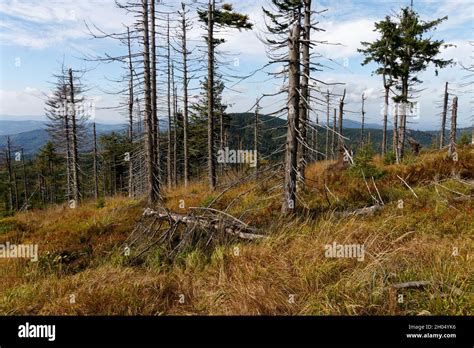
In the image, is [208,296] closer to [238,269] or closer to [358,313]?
[238,269]

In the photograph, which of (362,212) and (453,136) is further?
(453,136)

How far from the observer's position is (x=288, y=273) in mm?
4316

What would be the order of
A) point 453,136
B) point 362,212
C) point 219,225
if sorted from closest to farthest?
point 219,225
point 362,212
point 453,136

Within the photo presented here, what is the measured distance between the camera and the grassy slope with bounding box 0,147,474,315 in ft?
12.0

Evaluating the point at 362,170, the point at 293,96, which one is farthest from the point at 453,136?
the point at 293,96

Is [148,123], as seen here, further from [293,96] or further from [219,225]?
[293,96]

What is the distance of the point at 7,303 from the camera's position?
4391 mm

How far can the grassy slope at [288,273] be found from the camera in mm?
3660

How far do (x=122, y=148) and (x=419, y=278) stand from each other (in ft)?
129

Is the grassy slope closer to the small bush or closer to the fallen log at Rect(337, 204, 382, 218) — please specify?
the fallen log at Rect(337, 204, 382, 218)

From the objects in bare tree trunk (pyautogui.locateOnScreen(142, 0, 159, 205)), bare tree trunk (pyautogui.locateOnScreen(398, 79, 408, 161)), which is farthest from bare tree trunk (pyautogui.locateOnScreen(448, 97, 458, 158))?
bare tree trunk (pyautogui.locateOnScreen(142, 0, 159, 205))

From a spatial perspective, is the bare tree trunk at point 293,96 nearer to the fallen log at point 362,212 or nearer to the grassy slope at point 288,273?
the grassy slope at point 288,273

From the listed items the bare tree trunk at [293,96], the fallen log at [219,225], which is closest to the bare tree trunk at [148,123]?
the fallen log at [219,225]

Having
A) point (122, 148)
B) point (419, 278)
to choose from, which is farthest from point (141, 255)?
point (122, 148)
